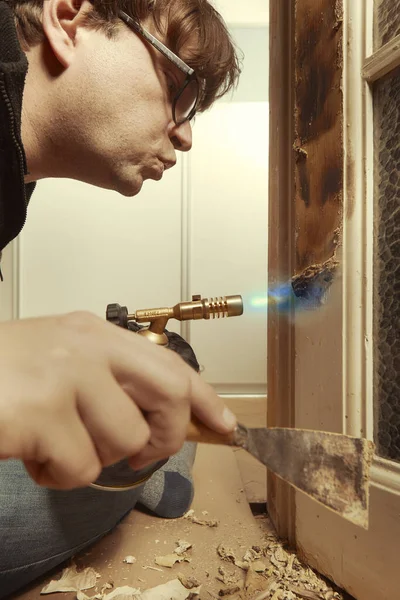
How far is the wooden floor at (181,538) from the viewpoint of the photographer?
746 millimetres

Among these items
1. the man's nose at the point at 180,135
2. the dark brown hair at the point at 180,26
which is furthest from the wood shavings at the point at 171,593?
the dark brown hair at the point at 180,26

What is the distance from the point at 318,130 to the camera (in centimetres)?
73

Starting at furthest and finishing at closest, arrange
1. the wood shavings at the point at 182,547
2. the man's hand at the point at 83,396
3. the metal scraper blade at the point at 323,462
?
the wood shavings at the point at 182,547
the metal scraper blade at the point at 323,462
the man's hand at the point at 83,396

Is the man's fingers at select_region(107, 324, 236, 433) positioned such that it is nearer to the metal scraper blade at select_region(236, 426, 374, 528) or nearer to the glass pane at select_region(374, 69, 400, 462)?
the metal scraper blade at select_region(236, 426, 374, 528)

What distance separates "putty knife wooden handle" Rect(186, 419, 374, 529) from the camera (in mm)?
372

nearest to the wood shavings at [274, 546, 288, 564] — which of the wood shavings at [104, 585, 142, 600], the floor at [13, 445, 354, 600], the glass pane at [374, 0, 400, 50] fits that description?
the floor at [13, 445, 354, 600]

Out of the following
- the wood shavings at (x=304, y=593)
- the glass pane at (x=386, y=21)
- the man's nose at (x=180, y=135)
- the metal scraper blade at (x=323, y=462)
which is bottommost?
the wood shavings at (x=304, y=593)

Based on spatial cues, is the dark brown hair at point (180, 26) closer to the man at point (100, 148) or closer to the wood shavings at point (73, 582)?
the man at point (100, 148)

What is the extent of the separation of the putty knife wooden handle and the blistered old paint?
0.38 m

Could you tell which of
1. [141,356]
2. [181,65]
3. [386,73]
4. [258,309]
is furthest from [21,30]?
[258,309]

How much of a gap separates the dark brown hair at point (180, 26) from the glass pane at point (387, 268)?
418mm

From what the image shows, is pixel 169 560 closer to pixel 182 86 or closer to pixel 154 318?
pixel 154 318

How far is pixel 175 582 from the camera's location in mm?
723

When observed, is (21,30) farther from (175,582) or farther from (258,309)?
(258,309)
